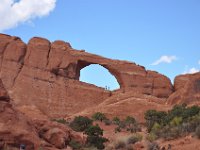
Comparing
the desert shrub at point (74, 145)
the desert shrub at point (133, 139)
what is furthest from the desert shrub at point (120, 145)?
the desert shrub at point (74, 145)

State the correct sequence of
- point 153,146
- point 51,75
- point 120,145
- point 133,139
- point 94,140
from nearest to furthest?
point 153,146 < point 120,145 < point 133,139 < point 94,140 < point 51,75

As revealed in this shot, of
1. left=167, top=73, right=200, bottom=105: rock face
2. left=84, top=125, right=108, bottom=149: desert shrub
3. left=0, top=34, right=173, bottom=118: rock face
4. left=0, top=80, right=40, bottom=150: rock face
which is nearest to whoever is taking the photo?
left=0, top=80, right=40, bottom=150: rock face

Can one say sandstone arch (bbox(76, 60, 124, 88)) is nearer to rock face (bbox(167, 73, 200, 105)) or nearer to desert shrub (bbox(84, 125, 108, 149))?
rock face (bbox(167, 73, 200, 105))

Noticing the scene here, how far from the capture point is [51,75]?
2459 inches

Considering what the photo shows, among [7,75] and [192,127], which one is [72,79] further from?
[192,127]

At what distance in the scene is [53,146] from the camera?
21.1 meters

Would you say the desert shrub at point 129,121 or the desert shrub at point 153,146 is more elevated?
the desert shrub at point 129,121

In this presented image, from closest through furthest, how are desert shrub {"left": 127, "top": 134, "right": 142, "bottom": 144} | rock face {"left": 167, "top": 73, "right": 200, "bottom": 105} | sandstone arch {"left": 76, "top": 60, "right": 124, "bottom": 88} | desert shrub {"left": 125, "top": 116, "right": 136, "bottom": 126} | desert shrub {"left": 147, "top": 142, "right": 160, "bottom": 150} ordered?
desert shrub {"left": 147, "top": 142, "right": 160, "bottom": 150}
desert shrub {"left": 127, "top": 134, "right": 142, "bottom": 144}
desert shrub {"left": 125, "top": 116, "right": 136, "bottom": 126}
rock face {"left": 167, "top": 73, "right": 200, "bottom": 105}
sandstone arch {"left": 76, "top": 60, "right": 124, "bottom": 88}

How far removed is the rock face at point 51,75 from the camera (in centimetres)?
6025

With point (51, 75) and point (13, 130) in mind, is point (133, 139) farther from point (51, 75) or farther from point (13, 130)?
point (51, 75)

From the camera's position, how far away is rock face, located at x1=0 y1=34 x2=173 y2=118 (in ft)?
198

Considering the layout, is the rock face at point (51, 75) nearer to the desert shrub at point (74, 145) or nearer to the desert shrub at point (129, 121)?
the desert shrub at point (129, 121)

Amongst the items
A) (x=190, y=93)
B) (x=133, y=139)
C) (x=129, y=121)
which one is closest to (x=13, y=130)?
(x=133, y=139)

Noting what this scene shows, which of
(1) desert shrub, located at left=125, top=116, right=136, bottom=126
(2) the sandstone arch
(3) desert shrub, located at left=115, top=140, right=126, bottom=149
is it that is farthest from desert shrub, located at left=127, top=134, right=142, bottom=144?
(2) the sandstone arch
